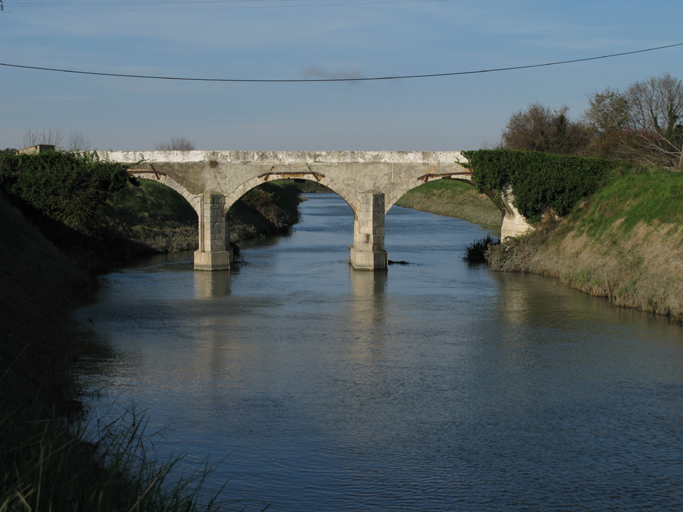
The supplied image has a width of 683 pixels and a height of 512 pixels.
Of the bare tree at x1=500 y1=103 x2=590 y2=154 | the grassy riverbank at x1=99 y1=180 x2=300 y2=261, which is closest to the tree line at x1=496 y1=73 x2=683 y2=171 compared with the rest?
the bare tree at x1=500 y1=103 x2=590 y2=154

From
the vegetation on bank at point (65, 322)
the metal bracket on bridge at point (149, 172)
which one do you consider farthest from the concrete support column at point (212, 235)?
the vegetation on bank at point (65, 322)

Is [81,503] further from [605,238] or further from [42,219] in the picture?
[42,219]

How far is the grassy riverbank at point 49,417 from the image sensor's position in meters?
4.66

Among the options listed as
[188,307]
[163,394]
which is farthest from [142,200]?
[163,394]

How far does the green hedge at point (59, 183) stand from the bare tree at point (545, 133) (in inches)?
1081

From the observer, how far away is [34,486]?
Answer: 4.44 meters

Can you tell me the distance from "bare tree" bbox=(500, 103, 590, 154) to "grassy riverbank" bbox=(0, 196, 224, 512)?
32.1 meters

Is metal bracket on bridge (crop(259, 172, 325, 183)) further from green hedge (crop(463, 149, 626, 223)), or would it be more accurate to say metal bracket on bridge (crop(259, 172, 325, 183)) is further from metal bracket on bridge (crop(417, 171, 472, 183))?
green hedge (crop(463, 149, 626, 223))

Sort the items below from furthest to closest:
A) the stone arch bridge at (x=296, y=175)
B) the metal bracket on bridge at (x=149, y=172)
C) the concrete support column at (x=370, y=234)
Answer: the metal bracket on bridge at (x=149, y=172)
the stone arch bridge at (x=296, y=175)
the concrete support column at (x=370, y=234)

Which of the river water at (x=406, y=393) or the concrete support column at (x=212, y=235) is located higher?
the concrete support column at (x=212, y=235)

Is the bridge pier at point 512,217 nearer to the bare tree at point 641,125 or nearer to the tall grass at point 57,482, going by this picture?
the bare tree at point 641,125

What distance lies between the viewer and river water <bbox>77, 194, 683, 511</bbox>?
8.01 meters

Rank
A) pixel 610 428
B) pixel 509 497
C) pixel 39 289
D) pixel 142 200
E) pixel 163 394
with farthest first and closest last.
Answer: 1. pixel 142 200
2. pixel 39 289
3. pixel 163 394
4. pixel 610 428
5. pixel 509 497

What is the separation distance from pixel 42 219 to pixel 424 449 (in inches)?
873
